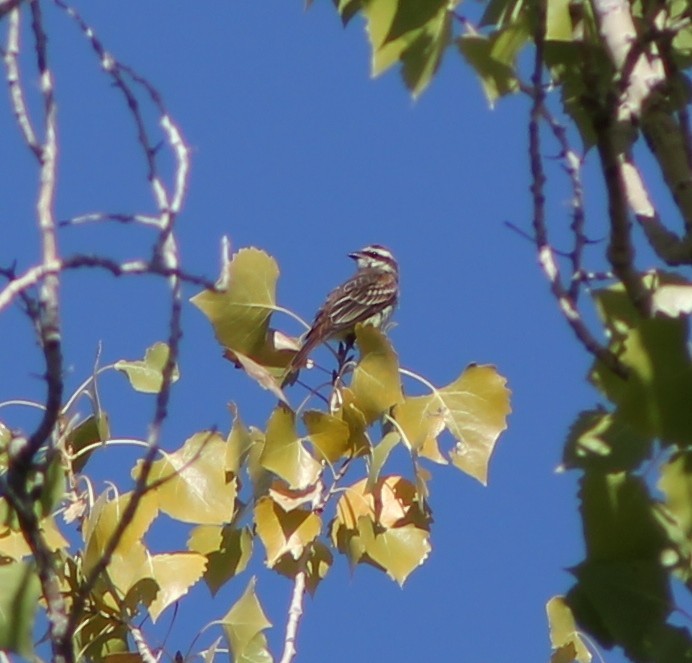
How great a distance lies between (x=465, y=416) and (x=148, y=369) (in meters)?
1.02

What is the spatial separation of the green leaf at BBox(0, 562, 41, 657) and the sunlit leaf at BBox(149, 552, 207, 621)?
0.98 meters

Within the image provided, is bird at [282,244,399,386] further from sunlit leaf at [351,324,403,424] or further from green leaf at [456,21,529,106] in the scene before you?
→ green leaf at [456,21,529,106]

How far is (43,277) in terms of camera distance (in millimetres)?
2158

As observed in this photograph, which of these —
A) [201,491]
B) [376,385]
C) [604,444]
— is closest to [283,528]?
[201,491]

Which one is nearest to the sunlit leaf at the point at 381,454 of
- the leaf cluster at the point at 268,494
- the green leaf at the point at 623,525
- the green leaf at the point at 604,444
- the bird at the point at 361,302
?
the leaf cluster at the point at 268,494

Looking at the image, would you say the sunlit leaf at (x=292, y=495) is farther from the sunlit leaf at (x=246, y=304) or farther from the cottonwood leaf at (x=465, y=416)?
the sunlit leaf at (x=246, y=304)

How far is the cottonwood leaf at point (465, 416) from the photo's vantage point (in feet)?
14.1

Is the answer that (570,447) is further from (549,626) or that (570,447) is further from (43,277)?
(549,626)

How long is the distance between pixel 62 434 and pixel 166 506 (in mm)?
369

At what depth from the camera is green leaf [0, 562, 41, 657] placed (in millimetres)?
3057

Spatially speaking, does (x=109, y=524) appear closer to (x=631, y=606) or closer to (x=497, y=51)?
(x=497, y=51)

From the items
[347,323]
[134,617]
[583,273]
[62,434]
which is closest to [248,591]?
[134,617]

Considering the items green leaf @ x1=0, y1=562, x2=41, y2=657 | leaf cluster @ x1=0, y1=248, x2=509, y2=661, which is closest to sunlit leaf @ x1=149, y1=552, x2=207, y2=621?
leaf cluster @ x1=0, y1=248, x2=509, y2=661

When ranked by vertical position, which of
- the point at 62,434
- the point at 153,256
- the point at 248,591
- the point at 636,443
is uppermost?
the point at 62,434
